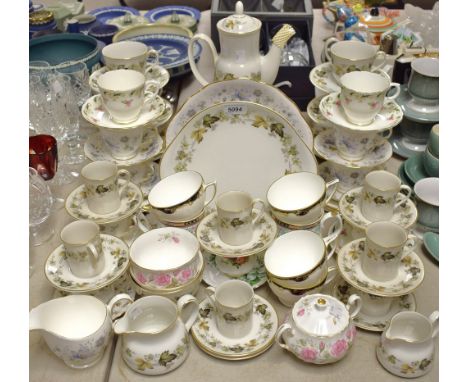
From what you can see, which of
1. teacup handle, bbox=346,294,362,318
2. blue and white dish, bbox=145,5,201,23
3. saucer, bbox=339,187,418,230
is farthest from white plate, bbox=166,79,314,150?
blue and white dish, bbox=145,5,201,23

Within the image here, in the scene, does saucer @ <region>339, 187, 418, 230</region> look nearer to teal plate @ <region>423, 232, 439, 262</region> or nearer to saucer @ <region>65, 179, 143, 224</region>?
teal plate @ <region>423, 232, 439, 262</region>

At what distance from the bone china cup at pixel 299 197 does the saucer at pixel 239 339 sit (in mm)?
167

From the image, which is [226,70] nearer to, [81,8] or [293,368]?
[293,368]

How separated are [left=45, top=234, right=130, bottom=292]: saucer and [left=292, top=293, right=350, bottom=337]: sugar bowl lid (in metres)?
0.32

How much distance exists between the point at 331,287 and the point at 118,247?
1.33 ft

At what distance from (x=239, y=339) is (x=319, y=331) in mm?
145

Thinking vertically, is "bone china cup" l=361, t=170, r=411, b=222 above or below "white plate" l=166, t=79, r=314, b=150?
below

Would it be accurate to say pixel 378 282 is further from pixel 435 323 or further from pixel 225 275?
pixel 225 275

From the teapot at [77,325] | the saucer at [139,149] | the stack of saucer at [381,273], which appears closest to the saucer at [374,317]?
the stack of saucer at [381,273]

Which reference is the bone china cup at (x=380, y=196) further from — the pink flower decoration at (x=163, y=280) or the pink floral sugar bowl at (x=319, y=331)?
the pink flower decoration at (x=163, y=280)

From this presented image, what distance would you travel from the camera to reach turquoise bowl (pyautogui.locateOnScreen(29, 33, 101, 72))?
154 centimetres

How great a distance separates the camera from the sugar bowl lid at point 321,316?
832mm

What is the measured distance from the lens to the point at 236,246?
0.99 meters

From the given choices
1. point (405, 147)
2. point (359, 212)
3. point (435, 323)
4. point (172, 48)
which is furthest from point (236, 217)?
point (172, 48)
